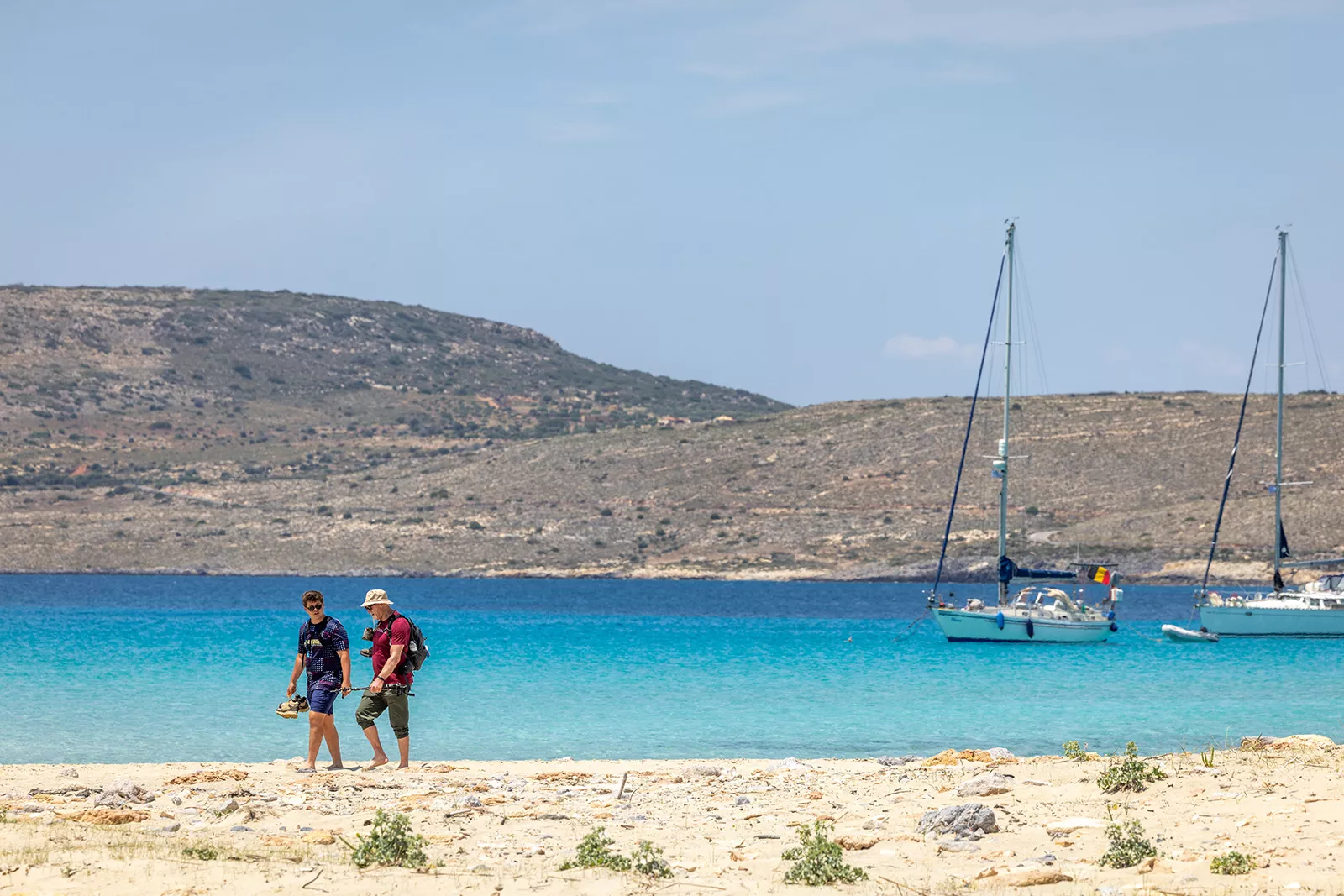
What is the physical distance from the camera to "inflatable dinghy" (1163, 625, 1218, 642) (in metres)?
44.1

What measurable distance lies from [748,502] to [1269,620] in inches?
1955

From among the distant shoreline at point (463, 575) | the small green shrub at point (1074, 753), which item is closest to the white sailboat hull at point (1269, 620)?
the small green shrub at point (1074, 753)

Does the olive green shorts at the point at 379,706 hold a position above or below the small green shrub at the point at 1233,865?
above

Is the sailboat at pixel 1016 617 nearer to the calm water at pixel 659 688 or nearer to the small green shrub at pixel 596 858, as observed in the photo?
the calm water at pixel 659 688

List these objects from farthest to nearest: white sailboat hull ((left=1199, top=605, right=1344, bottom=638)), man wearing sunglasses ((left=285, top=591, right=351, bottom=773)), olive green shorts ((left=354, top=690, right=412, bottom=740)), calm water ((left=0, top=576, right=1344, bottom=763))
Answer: white sailboat hull ((left=1199, top=605, right=1344, bottom=638)), calm water ((left=0, top=576, right=1344, bottom=763)), olive green shorts ((left=354, top=690, right=412, bottom=740)), man wearing sunglasses ((left=285, top=591, right=351, bottom=773))

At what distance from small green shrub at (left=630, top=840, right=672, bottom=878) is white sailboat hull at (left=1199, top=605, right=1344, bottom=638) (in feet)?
124

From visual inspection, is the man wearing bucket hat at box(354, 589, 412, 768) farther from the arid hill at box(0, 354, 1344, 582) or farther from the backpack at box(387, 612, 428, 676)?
the arid hill at box(0, 354, 1344, 582)

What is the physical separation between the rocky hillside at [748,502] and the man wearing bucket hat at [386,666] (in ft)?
212

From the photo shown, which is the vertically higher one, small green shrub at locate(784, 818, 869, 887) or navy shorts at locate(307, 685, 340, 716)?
navy shorts at locate(307, 685, 340, 716)

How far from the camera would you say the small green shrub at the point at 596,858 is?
31.4ft

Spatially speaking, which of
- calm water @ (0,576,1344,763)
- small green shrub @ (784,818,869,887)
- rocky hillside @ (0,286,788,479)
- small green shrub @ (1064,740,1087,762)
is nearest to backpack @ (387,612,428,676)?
calm water @ (0,576,1344,763)

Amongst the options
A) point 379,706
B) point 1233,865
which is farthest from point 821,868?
point 379,706

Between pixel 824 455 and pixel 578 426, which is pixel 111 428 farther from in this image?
pixel 824 455

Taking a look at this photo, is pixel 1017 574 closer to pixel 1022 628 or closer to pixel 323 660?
pixel 1022 628
